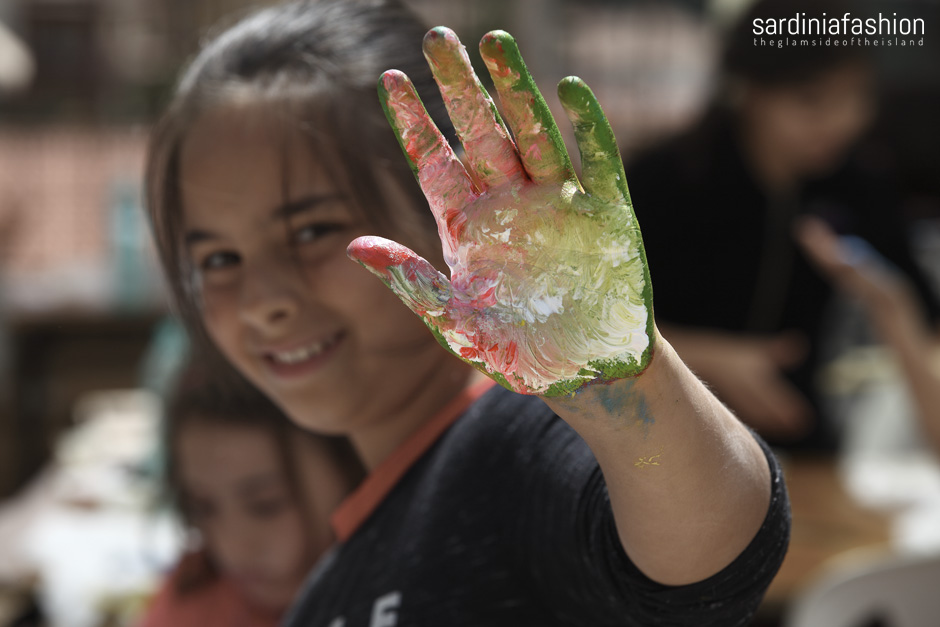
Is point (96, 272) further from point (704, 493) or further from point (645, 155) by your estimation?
point (704, 493)

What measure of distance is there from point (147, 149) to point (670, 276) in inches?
48.0

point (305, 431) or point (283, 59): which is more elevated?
point (283, 59)

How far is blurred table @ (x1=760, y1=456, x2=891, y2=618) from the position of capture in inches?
51.1

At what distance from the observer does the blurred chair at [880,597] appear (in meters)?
1.05

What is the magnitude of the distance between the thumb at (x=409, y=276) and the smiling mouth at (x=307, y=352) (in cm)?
17

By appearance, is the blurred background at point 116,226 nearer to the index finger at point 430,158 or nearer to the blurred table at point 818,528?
the blurred table at point 818,528

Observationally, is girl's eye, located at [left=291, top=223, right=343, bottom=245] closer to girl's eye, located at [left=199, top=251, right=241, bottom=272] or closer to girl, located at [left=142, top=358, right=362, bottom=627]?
girl's eye, located at [left=199, top=251, right=241, bottom=272]

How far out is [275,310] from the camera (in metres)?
0.56

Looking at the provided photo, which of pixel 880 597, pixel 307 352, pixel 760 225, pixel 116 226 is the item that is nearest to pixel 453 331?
pixel 307 352

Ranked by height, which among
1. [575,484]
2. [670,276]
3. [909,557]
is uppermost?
[575,484]

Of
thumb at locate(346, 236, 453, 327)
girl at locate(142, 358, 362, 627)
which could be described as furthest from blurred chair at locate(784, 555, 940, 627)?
thumb at locate(346, 236, 453, 327)

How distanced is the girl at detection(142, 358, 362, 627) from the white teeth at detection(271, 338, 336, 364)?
0.23 m

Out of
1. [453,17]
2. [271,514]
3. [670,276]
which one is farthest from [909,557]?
[453,17]

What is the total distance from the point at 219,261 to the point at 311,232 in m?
0.08
